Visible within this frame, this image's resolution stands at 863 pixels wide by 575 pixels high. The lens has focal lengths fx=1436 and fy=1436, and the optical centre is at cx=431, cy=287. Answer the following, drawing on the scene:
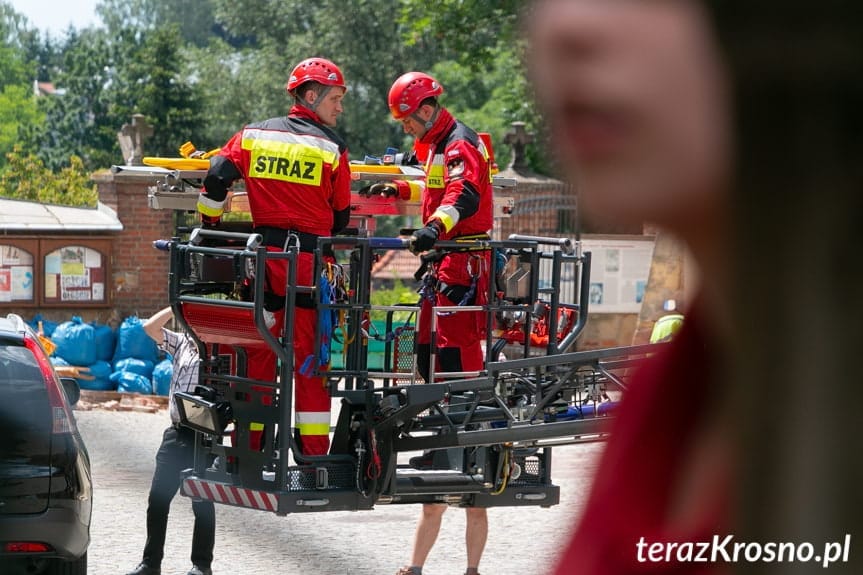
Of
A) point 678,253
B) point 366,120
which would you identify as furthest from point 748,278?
point 366,120

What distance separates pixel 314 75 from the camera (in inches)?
280

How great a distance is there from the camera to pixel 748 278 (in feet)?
1.89

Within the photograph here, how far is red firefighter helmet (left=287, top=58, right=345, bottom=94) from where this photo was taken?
7.11 metres

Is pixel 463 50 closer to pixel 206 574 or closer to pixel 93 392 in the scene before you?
pixel 93 392

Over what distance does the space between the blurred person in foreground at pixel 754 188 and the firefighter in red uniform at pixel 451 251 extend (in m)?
6.36

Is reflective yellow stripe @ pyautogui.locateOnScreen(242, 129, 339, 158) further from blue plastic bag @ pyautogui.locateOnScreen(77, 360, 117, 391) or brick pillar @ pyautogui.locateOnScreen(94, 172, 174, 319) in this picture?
brick pillar @ pyautogui.locateOnScreen(94, 172, 174, 319)

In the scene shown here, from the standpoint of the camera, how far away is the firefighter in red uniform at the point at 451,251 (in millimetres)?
7129

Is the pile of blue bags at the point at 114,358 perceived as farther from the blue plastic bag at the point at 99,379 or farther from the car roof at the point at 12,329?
the car roof at the point at 12,329

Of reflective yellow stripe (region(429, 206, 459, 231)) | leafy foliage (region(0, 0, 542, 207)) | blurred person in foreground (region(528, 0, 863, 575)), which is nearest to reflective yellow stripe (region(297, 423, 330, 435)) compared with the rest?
reflective yellow stripe (region(429, 206, 459, 231))

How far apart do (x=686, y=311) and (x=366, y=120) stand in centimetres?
4446

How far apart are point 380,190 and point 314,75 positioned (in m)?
0.84

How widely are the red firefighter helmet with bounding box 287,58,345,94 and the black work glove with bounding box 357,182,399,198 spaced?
66cm

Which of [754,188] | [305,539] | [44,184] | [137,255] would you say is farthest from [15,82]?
[754,188]

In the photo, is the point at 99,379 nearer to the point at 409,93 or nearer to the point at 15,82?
the point at 409,93
